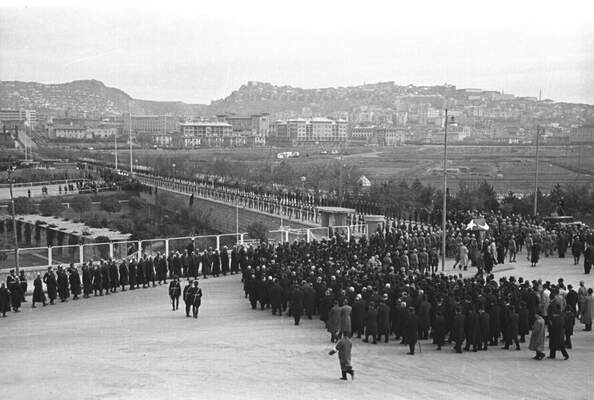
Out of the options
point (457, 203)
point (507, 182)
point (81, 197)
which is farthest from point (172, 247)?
point (507, 182)

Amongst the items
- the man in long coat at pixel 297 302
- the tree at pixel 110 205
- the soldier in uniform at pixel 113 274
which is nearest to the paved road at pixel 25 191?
the tree at pixel 110 205

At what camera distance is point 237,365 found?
12.8 meters

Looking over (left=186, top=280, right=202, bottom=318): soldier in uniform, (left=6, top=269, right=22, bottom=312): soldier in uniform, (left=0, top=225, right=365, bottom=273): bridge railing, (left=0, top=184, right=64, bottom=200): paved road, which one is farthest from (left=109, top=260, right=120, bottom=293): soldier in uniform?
(left=0, top=184, right=64, bottom=200): paved road

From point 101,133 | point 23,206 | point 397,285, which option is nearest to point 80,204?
point 23,206

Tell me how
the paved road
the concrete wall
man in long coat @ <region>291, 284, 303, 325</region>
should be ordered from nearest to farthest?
man in long coat @ <region>291, 284, 303, 325</region> → the concrete wall → the paved road

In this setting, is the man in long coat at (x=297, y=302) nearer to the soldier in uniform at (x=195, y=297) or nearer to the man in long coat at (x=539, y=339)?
the soldier in uniform at (x=195, y=297)

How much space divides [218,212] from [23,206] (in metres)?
14.9

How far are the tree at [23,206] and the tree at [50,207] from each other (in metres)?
0.80

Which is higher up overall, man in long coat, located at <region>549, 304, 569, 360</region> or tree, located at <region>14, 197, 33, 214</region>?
man in long coat, located at <region>549, 304, 569, 360</region>

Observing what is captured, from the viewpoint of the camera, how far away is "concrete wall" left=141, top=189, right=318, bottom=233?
43719 millimetres

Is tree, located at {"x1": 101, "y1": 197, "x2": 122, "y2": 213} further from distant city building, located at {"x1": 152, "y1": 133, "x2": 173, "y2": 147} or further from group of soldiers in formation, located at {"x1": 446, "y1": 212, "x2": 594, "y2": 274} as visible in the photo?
distant city building, located at {"x1": 152, "y1": 133, "x2": 173, "y2": 147}

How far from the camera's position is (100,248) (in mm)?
28609

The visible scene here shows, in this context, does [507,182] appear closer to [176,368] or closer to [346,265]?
[346,265]

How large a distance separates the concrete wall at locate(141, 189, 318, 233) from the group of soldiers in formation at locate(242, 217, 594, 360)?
20259 millimetres
